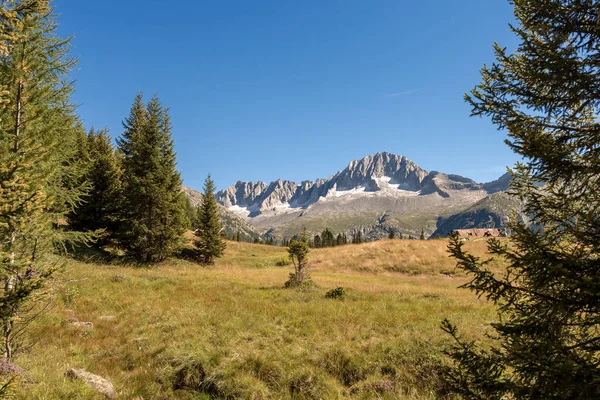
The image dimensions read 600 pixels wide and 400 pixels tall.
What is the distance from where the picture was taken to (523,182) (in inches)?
249

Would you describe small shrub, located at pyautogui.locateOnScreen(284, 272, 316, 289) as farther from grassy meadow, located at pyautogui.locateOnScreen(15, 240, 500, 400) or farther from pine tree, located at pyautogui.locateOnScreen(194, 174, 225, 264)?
pine tree, located at pyautogui.locateOnScreen(194, 174, 225, 264)

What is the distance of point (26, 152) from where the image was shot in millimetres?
7391

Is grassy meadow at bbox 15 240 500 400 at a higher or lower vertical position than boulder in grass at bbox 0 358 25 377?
lower

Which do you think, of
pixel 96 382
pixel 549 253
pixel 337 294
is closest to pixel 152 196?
pixel 337 294

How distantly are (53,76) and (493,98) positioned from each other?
1602 cm

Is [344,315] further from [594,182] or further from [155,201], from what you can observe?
[155,201]

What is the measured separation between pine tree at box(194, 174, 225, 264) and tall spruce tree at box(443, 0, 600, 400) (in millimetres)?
36970

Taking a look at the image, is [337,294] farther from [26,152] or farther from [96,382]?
[26,152]

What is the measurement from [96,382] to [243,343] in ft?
14.0

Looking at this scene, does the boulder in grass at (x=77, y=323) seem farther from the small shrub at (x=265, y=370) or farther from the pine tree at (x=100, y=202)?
the pine tree at (x=100, y=202)

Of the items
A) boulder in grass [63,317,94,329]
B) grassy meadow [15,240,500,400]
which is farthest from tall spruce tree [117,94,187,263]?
boulder in grass [63,317,94,329]

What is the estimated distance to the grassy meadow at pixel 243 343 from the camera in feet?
26.0

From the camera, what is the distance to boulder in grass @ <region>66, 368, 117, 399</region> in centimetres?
744

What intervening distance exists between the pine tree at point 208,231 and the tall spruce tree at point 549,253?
3697cm
